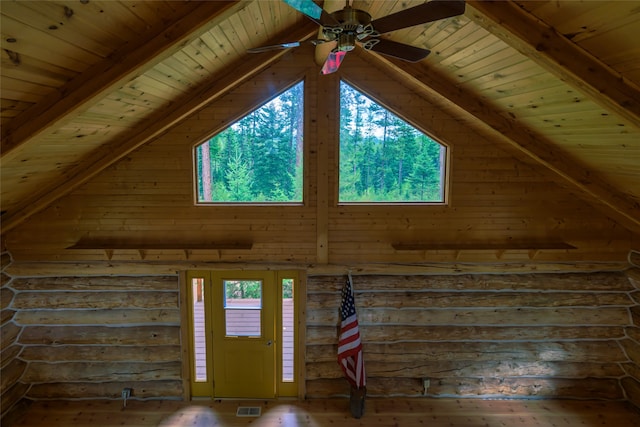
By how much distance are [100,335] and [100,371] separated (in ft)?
1.72

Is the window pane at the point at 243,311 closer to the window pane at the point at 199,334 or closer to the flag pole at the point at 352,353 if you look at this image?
the window pane at the point at 199,334

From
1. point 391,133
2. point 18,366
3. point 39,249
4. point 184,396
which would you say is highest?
point 391,133

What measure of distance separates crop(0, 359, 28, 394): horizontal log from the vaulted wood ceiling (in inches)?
72.4

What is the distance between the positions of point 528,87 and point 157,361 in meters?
5.39

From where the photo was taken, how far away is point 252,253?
491 cm

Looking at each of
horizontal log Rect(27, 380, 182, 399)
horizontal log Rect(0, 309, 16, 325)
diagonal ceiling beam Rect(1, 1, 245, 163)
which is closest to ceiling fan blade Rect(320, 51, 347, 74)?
diagonal ceiling beam Rect(1, 1, 245, 163)

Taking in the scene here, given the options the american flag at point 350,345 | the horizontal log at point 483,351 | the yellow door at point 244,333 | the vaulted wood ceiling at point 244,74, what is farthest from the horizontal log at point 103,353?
the american flag at point 350,345

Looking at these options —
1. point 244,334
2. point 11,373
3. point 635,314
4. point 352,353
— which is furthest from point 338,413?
point 11,373

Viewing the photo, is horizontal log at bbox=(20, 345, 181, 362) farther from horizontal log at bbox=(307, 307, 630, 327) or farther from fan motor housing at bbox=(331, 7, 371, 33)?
fan motor housing at bbox=(331, 7, 371, 33)

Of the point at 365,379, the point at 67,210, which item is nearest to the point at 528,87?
the point at 365,379

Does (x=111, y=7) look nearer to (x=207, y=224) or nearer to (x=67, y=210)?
(x=207, y=224)

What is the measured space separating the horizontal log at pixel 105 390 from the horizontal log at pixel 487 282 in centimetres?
240

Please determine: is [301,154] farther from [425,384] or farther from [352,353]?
[425,384]

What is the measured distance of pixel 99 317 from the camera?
16.5 feet
